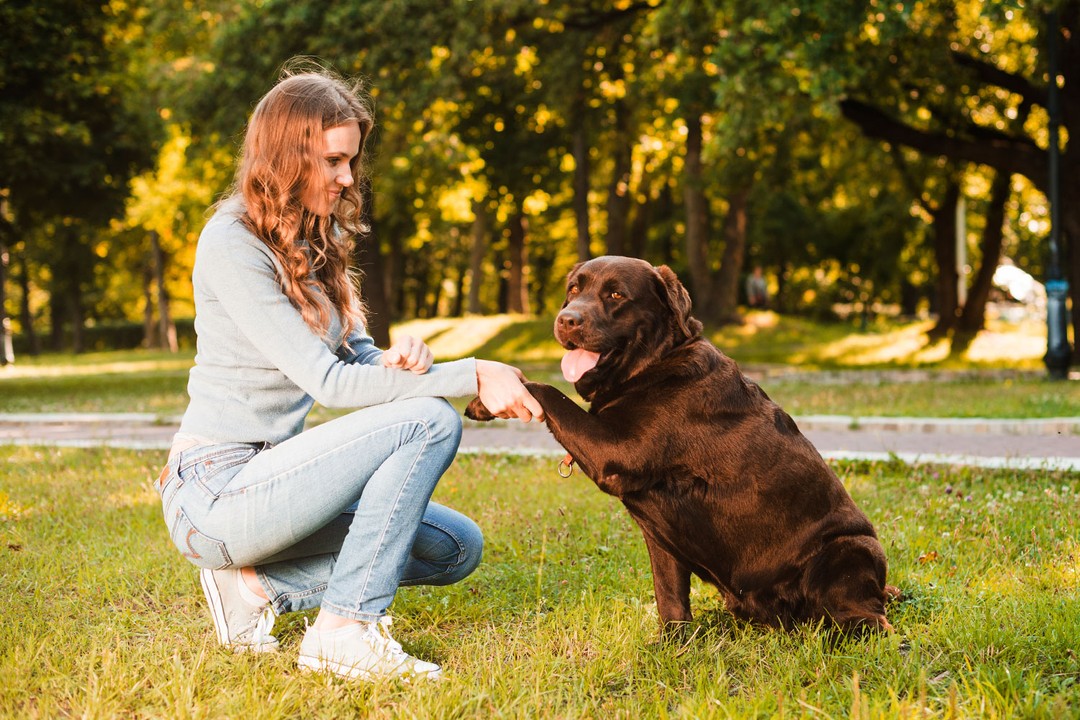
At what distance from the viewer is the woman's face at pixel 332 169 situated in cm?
352

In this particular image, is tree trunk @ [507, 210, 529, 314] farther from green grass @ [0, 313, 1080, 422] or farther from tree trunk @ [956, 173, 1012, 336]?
tree trunk @ [956, 173, 1012, 336]

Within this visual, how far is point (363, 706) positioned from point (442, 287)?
175 feet

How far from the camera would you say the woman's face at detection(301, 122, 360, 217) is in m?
3.52

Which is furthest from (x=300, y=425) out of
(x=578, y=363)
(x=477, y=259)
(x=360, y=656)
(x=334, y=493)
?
(x=477, y=259)

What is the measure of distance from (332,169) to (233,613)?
1705mm

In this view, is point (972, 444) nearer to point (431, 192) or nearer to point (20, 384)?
point (20, 384)

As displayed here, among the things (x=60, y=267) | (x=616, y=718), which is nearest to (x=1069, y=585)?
(x=616, y=718)

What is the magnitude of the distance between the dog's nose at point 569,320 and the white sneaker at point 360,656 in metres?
Result: 1.26

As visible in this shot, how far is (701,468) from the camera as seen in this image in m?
3.41

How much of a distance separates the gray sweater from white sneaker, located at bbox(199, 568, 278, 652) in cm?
55


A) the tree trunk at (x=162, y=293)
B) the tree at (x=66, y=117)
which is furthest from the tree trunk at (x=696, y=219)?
the tree trunk at (x=162, y=293)

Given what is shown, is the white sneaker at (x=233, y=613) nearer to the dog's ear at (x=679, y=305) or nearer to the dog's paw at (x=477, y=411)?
the dog's paw at (x=477, y=411)

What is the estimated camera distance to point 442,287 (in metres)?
55.7

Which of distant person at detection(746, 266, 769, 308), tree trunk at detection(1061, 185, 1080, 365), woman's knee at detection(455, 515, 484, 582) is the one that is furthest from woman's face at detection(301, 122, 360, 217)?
distant person at detection(746, 266, 769, 308)
